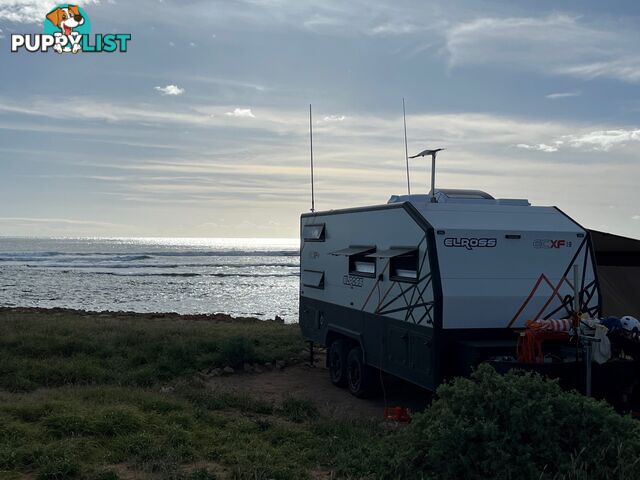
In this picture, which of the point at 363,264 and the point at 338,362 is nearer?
the point at 363,264

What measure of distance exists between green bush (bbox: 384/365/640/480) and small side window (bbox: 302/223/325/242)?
6.60 metres

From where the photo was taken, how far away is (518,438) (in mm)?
5320

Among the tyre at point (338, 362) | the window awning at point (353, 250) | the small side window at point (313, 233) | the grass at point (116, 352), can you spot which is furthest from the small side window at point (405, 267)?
the grass at point (116, 352)

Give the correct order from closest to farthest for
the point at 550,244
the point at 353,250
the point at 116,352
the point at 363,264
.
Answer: the point at 550,244 < the point at 363,264 < the point at 353,250 < the point at 116,352

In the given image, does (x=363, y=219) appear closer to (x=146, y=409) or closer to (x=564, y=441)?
(x=146, y=409)

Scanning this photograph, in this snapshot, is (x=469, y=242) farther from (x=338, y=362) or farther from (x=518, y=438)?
(x=338, y=362)

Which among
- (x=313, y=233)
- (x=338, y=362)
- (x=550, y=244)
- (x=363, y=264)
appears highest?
(x=313, y=233)

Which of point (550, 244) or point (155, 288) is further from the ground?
point (550, 244)

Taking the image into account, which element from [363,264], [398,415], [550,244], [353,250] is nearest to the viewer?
[550,244]

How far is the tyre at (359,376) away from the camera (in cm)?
1021

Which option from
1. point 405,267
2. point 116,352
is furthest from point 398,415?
point 116,352

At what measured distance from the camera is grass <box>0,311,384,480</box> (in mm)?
6312

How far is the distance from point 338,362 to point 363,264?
2.13 metres

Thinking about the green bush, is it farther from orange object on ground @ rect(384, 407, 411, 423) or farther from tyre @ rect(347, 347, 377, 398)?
tyre @ rect(347, 347, 377, 398)
